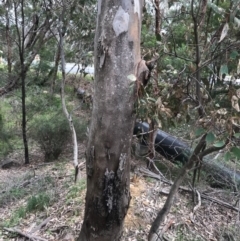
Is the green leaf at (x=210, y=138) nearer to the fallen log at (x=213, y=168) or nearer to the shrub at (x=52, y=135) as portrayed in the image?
the fallen log at (x=213, y=168)

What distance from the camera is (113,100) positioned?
213 cm

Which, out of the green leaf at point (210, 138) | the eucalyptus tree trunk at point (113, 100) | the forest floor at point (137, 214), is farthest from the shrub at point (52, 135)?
the green leaf at point (210, 138)

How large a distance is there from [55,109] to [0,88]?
152 centimetres

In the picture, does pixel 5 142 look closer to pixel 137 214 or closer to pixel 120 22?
pixel 137 214

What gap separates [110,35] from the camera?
2.12 m

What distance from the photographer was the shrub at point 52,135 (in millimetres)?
5766

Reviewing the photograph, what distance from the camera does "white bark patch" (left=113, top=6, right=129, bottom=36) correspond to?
212 cm

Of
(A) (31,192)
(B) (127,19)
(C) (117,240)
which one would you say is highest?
(B) (127,19)

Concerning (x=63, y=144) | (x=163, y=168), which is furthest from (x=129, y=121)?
(x=63, y=144)

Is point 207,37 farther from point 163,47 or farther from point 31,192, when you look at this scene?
point 31,192

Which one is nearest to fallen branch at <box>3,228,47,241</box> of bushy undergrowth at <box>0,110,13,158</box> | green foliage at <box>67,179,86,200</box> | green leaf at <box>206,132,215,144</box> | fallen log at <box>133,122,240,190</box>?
green foliage at <box>67,179,86,200</box>

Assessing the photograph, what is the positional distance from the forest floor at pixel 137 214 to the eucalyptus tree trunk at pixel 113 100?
82 centimetres

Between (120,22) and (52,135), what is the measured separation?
3950 millimetres

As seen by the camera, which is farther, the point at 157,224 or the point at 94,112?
the point at 157,224
